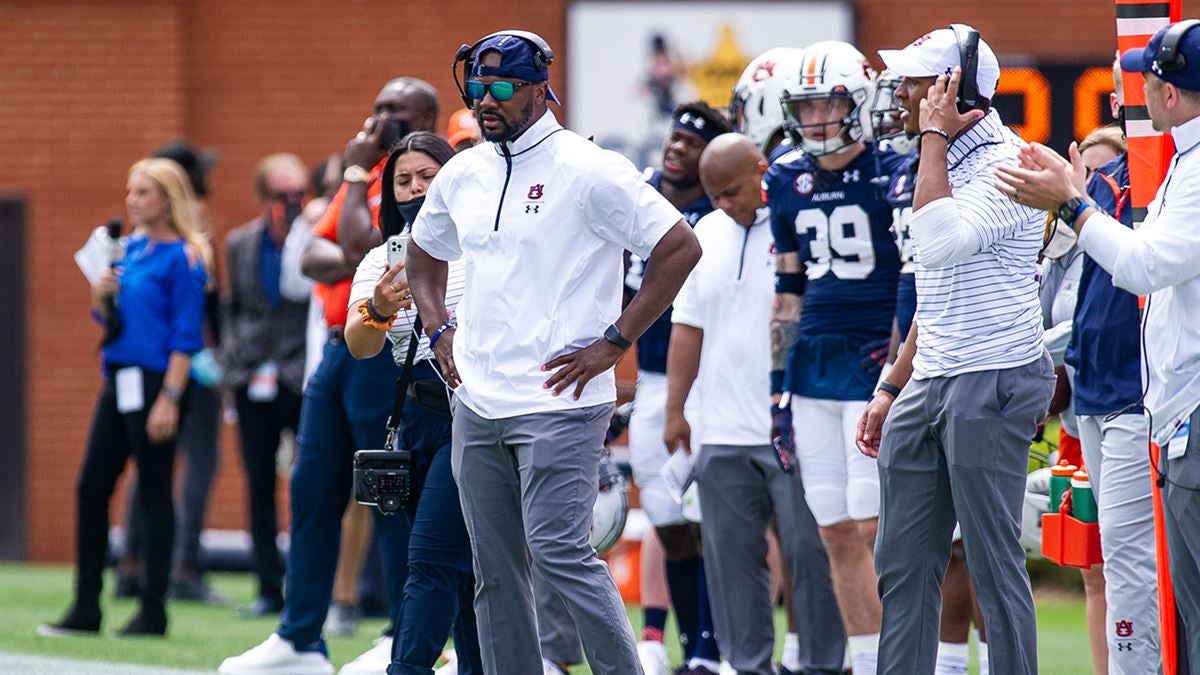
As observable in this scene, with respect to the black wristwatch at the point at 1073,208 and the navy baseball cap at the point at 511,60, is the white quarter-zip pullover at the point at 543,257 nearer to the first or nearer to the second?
the navy baseball cap at the point at 511,60

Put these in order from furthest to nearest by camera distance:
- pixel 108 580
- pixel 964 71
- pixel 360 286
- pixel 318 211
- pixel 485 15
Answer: pixel 485 15, pixel 108 580, pixel 318 211, pixel 360 286, pixel 964 71

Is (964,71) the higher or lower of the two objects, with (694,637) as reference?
higher

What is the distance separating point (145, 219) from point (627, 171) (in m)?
4.27

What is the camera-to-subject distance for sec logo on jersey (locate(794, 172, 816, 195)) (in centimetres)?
659

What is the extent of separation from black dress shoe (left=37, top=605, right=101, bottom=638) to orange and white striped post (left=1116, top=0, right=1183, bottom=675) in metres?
5.05

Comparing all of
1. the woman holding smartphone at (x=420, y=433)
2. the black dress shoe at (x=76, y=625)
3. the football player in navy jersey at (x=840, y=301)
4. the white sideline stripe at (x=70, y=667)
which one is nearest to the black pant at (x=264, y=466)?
the black dress shoe at (x=76, y=625)

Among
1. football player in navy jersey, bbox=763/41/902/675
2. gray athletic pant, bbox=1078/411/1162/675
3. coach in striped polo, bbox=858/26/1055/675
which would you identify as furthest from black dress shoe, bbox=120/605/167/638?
gray athletic pant, bbox=1078/411/1162/675

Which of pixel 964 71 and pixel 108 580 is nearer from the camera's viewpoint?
pixel 964 71

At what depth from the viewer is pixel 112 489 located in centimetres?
881

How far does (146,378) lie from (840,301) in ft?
12.1

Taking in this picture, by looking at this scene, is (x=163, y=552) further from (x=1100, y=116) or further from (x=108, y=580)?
(x=1100, y=116)

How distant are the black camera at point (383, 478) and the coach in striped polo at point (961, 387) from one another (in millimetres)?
1586

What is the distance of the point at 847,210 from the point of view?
6.53 meters

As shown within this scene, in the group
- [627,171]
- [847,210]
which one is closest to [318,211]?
[847,210]
